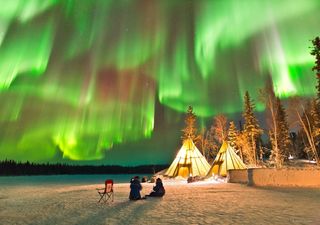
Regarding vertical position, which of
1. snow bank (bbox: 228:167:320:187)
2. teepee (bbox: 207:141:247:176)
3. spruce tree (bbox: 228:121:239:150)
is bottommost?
snow bank (bbox: 228:167:320:187)

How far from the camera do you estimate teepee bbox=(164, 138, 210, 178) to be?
45312 millimetres

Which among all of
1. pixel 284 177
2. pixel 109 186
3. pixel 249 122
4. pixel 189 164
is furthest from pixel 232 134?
pixel 109 186

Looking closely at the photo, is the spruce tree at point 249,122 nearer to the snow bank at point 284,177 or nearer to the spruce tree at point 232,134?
the spruce tree at point 232,134

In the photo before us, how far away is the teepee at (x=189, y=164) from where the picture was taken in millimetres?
45312

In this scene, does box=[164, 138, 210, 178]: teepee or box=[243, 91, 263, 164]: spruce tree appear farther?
box=[243, 91, 263, 164]: spruce tree

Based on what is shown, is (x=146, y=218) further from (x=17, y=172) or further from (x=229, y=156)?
(x=17, y=172)

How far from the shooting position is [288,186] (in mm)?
25156

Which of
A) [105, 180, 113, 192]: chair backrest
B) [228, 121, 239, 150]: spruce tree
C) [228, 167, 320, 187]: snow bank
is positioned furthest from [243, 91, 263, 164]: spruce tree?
[105, 180, 113, 192]: chair backrest

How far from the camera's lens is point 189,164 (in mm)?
46062

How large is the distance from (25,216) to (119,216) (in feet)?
13.2

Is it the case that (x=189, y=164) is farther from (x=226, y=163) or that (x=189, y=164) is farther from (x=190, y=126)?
(x=190, y=126)

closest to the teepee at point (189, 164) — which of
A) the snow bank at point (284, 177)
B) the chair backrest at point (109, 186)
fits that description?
the snow bank at point (284, 177)

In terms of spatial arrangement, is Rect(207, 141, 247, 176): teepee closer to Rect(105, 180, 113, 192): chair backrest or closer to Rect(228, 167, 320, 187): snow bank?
Rect(228, 167, 320, 187): snow bank

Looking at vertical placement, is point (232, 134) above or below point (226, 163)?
above
